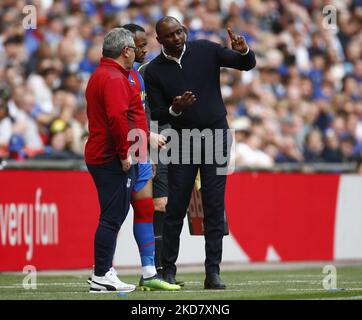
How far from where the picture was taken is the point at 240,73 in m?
21.8

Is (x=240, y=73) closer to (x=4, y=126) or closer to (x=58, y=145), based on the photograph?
(x=58, y=145)

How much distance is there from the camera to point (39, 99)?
17.9 metres

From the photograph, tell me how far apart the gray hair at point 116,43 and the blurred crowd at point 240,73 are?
17.5ft

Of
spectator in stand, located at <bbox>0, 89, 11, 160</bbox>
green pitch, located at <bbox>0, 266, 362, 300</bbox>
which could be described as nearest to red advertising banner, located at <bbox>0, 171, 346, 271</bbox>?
green pitch, located at <bbox>0, 266, 362, 300</bbox>

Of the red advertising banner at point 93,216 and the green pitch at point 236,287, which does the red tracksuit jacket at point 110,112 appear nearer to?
the green pitch at point 236,287

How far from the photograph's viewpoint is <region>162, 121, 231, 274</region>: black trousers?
10.9 meters

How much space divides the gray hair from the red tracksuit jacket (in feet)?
0.22

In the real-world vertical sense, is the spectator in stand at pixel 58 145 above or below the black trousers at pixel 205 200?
above

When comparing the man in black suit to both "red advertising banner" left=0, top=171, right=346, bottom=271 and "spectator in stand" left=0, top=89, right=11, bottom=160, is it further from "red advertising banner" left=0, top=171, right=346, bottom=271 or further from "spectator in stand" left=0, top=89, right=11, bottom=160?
"spectator in stand" left=0, top=89, right=11, bottom=160

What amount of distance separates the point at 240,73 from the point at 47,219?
768 centimetres

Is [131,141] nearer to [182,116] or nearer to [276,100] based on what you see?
[182,116]

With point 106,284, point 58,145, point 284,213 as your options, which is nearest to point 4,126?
point 58,145

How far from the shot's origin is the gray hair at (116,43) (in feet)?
34.8

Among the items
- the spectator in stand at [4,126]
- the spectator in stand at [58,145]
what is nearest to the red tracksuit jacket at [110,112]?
the spectator in stand at [58,145]
